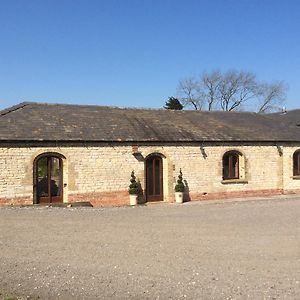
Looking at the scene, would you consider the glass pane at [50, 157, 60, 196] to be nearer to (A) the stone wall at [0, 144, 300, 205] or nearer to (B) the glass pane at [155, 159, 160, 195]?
(A) the stone wall at [0, 144, 300, 205]

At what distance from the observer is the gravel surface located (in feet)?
22.0

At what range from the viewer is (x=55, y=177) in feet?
61.2

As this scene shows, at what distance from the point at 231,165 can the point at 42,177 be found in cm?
992

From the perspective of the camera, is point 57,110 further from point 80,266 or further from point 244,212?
point 80,266

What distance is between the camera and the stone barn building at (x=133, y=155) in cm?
1811

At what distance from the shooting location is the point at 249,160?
2239cm

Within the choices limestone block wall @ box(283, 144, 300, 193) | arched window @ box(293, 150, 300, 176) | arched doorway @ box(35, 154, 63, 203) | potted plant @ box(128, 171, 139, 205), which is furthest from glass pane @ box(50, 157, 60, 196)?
arched window @ box(293, 150, 300, 176)

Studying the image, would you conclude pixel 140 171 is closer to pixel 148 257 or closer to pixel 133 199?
pixel 133 199

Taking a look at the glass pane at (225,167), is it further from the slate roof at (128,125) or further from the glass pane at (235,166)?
the slate roof at (128,125)

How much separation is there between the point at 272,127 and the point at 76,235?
1762cm

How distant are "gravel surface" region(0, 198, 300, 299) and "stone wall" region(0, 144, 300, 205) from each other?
13.3ft

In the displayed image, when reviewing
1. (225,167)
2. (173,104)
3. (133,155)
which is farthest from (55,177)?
(173,104)

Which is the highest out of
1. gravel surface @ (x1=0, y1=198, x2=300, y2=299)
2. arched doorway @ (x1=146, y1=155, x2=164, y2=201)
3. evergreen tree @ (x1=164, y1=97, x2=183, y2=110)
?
evergreen tree @ (x1=164, y1=97, x2=183, y2=110)

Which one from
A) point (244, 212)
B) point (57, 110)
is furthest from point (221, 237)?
point (57, 110)
